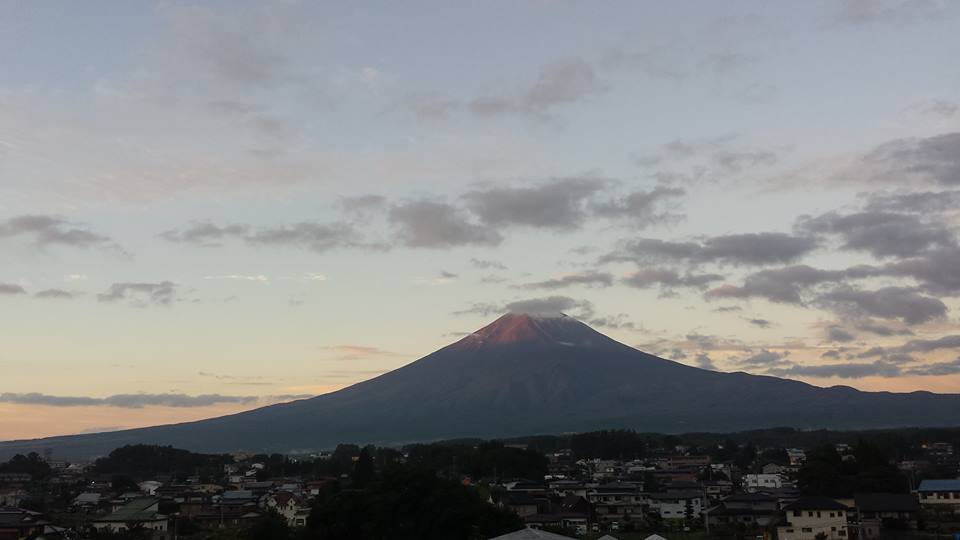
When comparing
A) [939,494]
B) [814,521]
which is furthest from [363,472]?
[939,494]

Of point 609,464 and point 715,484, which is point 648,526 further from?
point 609,464

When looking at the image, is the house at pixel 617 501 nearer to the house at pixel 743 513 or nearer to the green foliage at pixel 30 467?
the house at pixel 743 513

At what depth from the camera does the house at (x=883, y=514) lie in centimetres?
4138

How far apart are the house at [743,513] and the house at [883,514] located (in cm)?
366

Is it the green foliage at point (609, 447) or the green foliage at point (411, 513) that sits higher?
the green foliage at point (609, 447)

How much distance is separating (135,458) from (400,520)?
77.5 meters

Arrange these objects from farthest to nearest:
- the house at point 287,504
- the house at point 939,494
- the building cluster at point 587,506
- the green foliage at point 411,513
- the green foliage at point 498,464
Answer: the green foliage at point 498,464 < the house at point 287,504 < the house at point 939,494 < the building cluster at point 587,506 < the green foliage at point 411,513

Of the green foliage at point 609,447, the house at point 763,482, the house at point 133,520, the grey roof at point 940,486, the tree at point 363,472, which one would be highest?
the green foliage at point 609,447

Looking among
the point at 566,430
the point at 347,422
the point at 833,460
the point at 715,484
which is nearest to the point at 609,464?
the point at 715,484

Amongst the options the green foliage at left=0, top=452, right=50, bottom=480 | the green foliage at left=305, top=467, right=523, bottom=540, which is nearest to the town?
the green foliage at left=305, top=467, right=523, bottom=540

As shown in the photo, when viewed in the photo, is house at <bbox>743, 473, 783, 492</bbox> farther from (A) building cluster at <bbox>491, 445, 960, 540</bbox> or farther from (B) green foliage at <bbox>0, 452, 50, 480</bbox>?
(B) green foliage at <bbox>0, 452, 50, 480</bbox>

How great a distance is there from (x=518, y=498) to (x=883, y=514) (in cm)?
1796

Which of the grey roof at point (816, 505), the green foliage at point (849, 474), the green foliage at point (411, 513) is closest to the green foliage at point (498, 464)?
the green foliage at point (849, 474)

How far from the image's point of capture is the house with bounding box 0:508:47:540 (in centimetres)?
4112
